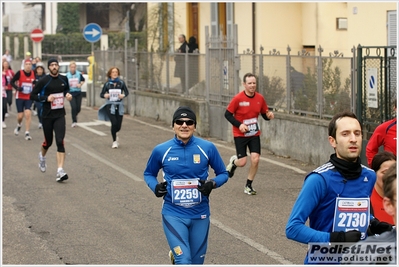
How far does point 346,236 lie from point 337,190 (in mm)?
422

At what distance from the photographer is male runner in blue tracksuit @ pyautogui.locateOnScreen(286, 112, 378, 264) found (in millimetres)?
4680

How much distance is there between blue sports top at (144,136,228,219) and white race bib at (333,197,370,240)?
7.04 ft

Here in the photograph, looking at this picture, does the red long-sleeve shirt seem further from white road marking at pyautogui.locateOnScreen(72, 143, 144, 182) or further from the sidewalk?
white road marking at pyautogui.locateOnScreen(72, 143, 144, 182)

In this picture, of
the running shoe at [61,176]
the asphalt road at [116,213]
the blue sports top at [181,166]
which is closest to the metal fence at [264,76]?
the asphalt road at [116,213]

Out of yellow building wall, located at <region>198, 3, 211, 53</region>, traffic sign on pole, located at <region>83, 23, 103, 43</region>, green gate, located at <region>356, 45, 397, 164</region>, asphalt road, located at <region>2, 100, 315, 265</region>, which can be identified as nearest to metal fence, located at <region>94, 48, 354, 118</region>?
green gate, located at <region>356, 45, 397, 164</region>

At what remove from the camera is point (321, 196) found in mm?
4754

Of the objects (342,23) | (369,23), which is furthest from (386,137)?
(342,23)

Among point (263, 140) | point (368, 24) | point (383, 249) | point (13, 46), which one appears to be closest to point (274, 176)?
point (263, 140)

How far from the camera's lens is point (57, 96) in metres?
13.3

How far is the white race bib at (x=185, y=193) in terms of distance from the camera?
6762mm

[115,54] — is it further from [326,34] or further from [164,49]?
[326,34]

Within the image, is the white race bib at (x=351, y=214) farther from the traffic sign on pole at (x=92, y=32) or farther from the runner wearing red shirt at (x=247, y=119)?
the traffic sign on pole at (x=92, y=32)

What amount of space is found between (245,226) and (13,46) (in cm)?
4633

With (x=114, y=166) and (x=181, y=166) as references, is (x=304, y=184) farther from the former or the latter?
(x=114, y=166)
